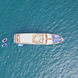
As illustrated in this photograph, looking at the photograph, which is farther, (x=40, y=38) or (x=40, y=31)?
(x=40, y=31)

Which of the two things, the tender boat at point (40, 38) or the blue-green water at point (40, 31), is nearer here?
the blue-green water at point (40, 31)

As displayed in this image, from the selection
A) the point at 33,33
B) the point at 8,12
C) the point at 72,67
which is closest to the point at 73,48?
the point at 72,67

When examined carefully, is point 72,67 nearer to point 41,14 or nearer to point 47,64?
point 47,64

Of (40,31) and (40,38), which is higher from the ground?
(40,31)
